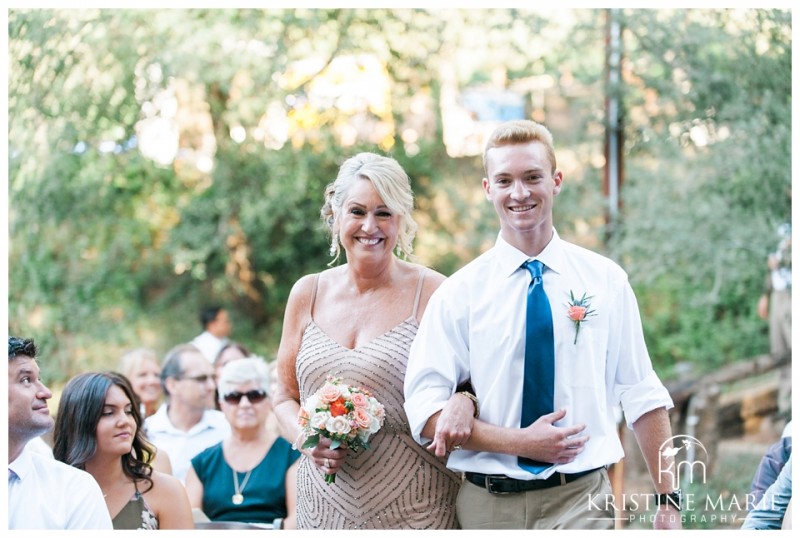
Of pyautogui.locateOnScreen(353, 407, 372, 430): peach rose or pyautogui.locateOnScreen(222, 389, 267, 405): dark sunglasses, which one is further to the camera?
pyautogui.locateOnScreen(222, 389, 267, 405): dark sunglasses

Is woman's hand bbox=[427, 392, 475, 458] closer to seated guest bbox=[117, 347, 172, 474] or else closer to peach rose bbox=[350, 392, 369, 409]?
peach rose bbox=[350, 392, 369, 409]

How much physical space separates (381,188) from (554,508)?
1.32m

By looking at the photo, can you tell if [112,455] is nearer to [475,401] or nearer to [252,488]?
[252,488]

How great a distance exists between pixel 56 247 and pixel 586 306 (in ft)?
33.8

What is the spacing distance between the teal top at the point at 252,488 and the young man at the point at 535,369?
2005 mm

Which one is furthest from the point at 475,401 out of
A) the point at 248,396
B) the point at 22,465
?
the point at 248,396

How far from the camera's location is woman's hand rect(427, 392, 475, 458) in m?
3.13

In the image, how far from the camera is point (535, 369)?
3.18 meters

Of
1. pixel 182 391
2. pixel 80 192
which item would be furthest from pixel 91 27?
pixel 182 391

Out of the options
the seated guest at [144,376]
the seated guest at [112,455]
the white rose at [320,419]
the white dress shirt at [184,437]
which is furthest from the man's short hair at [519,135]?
the seated guest at [144,376]

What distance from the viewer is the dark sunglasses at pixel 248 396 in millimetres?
5344

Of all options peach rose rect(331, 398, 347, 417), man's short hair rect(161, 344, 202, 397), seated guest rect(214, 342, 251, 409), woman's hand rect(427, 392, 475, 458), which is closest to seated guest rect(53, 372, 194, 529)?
peach rose rect(331, 398, 347, 417)

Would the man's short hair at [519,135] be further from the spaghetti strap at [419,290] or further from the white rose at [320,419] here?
the white rose at [320,419]

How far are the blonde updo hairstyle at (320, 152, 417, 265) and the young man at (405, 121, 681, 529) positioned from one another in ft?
1.41
